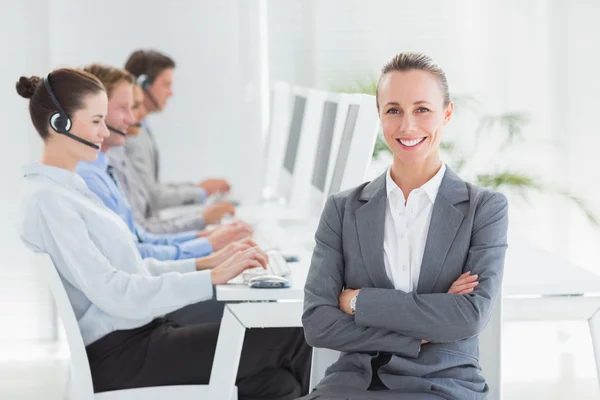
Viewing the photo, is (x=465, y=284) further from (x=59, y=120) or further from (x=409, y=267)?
(x=59, y=120)

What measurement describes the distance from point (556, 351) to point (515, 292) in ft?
8.04

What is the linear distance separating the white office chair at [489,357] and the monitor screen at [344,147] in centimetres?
71

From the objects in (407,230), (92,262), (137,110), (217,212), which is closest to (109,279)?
(92,262)

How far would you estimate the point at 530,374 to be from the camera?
4328 mm

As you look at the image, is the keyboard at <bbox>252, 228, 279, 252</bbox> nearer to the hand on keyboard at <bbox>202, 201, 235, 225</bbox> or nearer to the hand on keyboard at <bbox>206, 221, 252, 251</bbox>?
the hand on keyboard at <bbox>206, 221, 252, 251</bbox>

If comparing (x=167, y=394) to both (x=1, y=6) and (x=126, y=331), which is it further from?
(x=1, y=6)

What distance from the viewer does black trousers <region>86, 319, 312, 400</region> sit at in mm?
2713

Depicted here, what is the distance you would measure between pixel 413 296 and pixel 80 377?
3.34 feet

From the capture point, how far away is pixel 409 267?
2109 mm

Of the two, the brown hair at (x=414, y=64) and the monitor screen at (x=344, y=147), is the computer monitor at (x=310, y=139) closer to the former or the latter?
the monitor screen at (x=344, y=147)

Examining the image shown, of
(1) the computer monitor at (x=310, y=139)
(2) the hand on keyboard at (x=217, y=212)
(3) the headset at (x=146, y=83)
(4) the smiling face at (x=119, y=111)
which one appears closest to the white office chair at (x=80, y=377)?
(1) the computer monitor at (x=310, y=139)

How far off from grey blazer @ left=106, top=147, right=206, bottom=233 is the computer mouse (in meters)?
1.74

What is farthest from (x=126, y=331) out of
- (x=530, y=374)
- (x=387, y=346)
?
(x=530, y=374)

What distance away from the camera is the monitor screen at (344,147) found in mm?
2846
